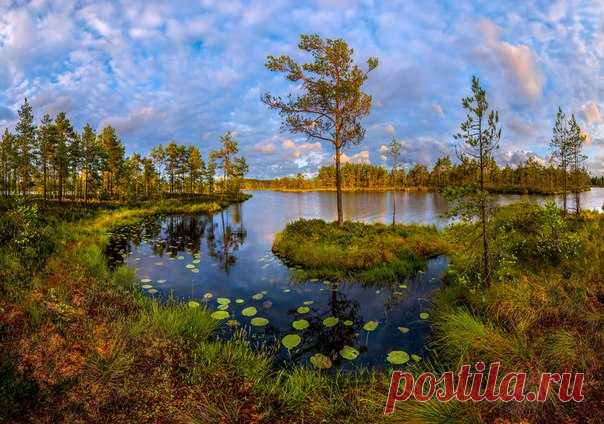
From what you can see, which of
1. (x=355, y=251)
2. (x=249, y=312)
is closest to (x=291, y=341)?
(x=249, y=312)

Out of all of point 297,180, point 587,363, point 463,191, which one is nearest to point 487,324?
point 587,363

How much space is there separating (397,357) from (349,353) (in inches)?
41.4

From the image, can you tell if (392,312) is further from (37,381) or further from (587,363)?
(37,381)

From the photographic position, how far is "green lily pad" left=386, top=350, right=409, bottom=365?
20.9 feet

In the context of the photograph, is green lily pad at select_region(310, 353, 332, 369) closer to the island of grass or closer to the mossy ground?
the mossy ground

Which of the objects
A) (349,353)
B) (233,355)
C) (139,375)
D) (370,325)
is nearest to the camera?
(139,375)

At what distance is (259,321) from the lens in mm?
8367

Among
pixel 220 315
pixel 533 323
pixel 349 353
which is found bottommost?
pixel 349 353

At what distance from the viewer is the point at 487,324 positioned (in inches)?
269

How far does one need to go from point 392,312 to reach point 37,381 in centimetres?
821

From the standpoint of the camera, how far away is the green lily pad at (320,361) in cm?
620

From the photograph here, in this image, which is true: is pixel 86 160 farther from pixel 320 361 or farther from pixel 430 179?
pixel 430 179

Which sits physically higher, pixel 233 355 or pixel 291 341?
pixel 233 355

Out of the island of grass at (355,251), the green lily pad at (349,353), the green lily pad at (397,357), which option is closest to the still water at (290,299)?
the green lily pad at (349,353)
